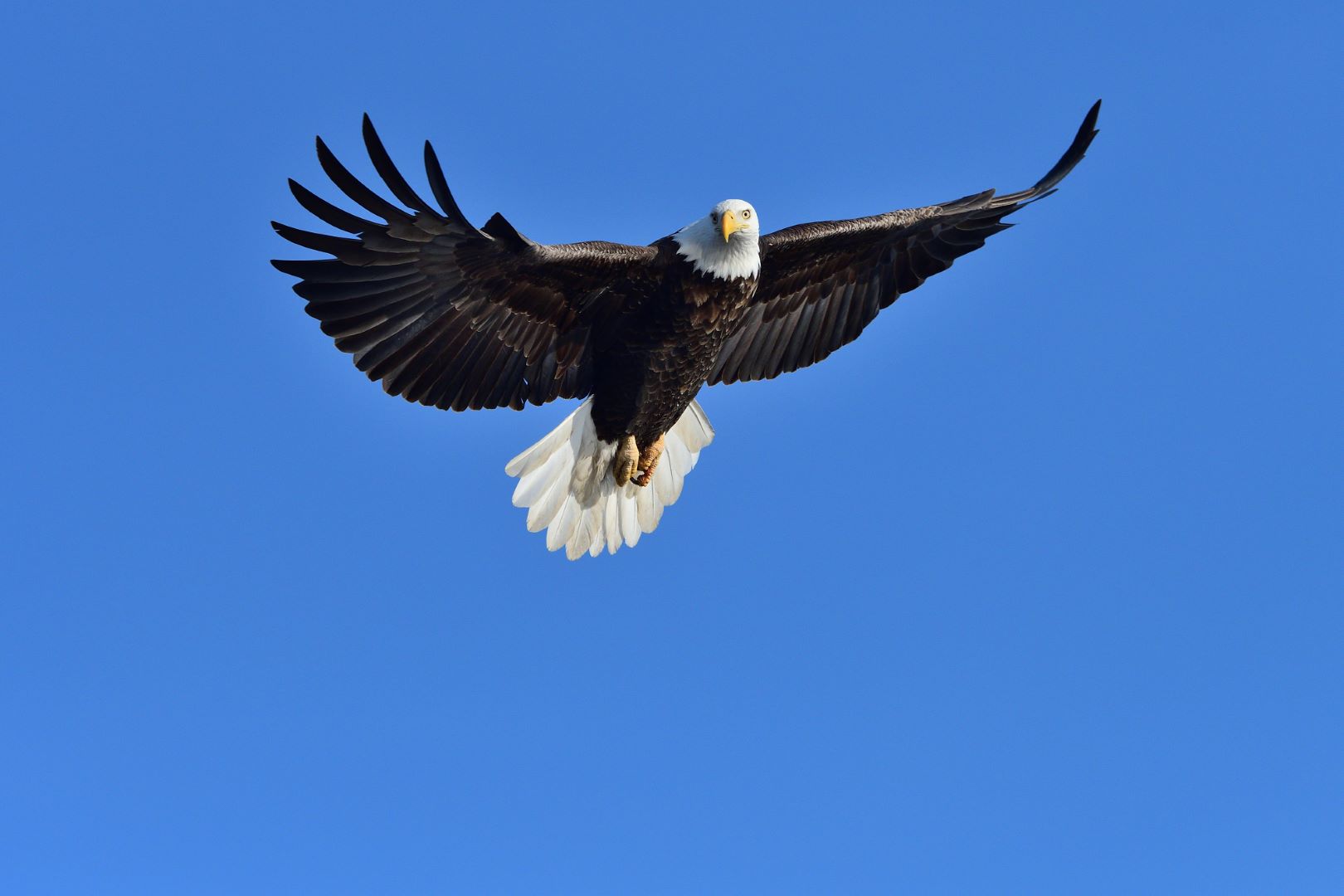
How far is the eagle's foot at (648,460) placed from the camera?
9.36 m

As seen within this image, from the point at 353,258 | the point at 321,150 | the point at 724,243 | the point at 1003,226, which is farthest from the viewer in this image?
the point at 1003,226

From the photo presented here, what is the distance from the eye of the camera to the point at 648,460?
30.8 ft

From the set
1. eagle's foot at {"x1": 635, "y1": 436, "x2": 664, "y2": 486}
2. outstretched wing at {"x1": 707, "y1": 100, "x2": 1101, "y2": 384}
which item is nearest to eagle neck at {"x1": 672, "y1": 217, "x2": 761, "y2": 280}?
outstretched wing at {"x1": 707, "y1": 100, "x2": 1101, "y2": 384}

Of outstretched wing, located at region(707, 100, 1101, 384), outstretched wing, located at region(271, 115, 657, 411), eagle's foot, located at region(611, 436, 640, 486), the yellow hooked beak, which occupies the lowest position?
outstretched wing, located at region(271, 115, 657, 411)

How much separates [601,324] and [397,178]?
5.30ft

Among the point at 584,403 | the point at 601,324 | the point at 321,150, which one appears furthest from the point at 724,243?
the point at 321,150

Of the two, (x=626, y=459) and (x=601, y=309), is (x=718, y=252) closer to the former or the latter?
(x=601, y=309)

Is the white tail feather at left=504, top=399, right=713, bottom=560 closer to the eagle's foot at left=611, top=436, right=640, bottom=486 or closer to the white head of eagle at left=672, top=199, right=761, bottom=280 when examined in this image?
the eagle's foot at left=611, top=436, right=640, bottom=486

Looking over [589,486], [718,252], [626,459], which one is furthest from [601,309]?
[589,486]

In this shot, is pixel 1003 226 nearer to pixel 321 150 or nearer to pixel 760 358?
pixel 760 358

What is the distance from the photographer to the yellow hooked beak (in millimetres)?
8047

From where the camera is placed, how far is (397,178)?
7258 millimetres

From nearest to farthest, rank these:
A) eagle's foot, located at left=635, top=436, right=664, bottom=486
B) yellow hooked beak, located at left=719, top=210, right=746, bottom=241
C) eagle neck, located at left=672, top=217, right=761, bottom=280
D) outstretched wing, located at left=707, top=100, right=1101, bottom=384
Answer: yellow hooked beak, located at left=719, top=210, right=746, bottom=241 → eagle neck, located at left=672, top=217, right=761, bottom=280 → outstretched wing, located at left=707, top=100, right=1101, bottom=384 → eagle's foot, located at left=635, top=436, right=664, bottom=486

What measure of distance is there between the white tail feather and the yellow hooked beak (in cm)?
152
